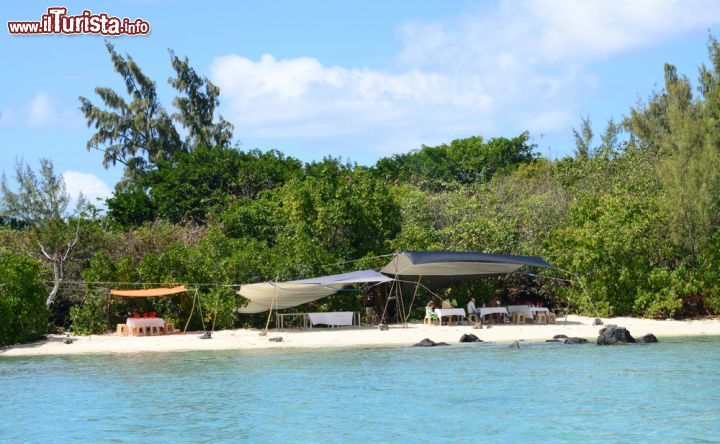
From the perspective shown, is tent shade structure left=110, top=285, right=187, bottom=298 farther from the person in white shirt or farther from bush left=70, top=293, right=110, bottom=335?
the person in white shirt

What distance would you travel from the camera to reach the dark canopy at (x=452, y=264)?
23.3 meters

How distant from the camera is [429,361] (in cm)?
1823

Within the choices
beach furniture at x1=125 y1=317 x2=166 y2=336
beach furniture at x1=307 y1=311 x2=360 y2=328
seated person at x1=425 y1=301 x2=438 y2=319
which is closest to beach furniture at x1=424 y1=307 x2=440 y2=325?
seated person at x1=425 y1=301 x2=438 y2=319

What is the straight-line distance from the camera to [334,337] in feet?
72.8

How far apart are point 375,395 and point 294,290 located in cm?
833

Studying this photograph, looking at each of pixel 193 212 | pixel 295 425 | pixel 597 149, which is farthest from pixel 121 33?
pixel 597 149

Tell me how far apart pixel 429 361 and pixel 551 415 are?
5829mm

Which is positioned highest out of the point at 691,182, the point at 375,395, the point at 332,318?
the point at 691,182

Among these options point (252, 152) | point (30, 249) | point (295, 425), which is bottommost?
point (295, 425)

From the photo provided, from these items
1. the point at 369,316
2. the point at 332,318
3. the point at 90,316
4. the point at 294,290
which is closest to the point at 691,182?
the point at 369,316

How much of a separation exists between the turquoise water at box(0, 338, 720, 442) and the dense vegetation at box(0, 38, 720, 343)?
14.4ft

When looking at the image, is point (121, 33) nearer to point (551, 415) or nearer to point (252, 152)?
point (252, 152)

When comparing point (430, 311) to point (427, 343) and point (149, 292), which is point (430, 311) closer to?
point (427, 343)

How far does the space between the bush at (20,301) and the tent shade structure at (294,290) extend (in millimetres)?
5047
